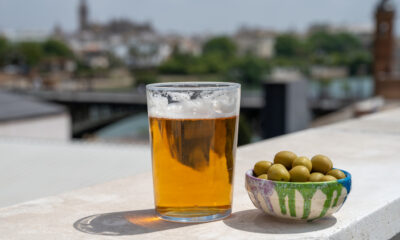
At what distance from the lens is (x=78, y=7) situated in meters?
186

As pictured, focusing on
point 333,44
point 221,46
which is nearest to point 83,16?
point 221,46

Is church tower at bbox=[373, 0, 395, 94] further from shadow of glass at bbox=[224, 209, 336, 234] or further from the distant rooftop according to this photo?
shadow of glass at bbox=[224, 209, 336, 234]

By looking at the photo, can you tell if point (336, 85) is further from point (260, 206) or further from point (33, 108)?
point (260, 206)

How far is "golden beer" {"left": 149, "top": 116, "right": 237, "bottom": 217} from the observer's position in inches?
48.9

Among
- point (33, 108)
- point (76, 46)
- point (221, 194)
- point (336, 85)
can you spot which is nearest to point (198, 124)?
point (221, 194)

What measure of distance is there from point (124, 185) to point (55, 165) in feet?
25.6

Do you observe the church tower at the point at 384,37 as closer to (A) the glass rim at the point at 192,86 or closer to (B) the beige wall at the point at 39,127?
(B) the beige wall at the point at 39,127

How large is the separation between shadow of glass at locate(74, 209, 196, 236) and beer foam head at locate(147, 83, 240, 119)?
0.82 feet

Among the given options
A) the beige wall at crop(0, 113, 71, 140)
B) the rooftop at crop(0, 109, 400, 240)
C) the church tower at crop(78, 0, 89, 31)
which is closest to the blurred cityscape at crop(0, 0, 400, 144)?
the beige wall at crop(0, 113, 71, 140)

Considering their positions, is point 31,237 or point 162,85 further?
point 162,85

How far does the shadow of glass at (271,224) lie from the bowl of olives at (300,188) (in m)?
0.02

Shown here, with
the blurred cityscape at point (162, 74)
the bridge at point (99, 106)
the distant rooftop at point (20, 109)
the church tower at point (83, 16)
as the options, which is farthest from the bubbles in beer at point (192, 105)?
the church tower at point (83, 16)

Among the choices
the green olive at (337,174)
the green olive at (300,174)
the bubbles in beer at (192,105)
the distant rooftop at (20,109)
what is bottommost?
the distant rooftop at (20,109)

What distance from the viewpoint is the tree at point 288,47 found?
4628 inches
